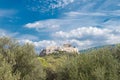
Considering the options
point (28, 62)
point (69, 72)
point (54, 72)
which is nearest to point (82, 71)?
point (69, 72)

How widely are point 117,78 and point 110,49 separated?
26.7 ft

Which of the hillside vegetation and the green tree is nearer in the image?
the hillside vegetation

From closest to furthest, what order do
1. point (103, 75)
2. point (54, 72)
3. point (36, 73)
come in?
point (103, 75), point (36, 73), point (54, 72)

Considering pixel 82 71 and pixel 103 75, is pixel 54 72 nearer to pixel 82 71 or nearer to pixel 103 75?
pixel 82 71

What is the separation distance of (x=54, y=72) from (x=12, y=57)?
14.0m

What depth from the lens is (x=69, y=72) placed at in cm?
4988

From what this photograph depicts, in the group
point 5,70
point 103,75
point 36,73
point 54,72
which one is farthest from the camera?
point 54,72

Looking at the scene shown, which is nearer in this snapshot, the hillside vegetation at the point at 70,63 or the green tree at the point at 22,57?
the hillside vegetation at the point at 70,63

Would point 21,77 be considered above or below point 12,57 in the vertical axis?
below

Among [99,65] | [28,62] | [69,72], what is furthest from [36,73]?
[99,65]

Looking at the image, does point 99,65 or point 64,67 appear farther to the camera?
point 64,67

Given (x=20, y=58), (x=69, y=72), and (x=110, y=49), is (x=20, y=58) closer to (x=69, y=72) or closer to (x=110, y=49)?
(x=69, y=72)

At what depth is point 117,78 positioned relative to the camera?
45.5 metres

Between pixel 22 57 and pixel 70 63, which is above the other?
pixel 22 57
